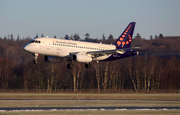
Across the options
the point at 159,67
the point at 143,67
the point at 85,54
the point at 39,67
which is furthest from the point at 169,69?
the point at 85,54

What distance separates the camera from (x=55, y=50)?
49.6m

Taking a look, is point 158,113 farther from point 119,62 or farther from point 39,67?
point 119,62

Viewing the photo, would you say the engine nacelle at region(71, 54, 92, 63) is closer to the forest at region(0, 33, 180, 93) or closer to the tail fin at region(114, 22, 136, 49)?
the tail fin at region(114, 22, 136, 49)

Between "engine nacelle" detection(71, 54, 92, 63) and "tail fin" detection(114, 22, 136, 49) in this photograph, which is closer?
"engine nacelle" detection(71, 54, 92, 63)

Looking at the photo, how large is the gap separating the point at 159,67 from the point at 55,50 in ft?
206

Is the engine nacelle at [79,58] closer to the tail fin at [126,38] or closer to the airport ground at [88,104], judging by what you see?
the airport ground at [88,104]

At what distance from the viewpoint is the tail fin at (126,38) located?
6306 centimetres

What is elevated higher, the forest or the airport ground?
the forest

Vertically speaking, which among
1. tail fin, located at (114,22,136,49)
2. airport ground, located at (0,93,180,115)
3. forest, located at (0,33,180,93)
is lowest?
airport ground, located at (0,93,180,115)

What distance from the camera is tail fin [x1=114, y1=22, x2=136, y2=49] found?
63062mm

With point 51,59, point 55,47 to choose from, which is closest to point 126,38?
point 51,59

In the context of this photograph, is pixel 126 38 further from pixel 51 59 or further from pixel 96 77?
pixel 96 77

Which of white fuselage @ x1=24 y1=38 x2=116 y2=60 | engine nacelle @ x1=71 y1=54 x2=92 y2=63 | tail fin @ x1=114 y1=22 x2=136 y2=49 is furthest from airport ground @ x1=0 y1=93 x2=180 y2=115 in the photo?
tail fin @ x1=114 y1=22 x2=136 y2=49

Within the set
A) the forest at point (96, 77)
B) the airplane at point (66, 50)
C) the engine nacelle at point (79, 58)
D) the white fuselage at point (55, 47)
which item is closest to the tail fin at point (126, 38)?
the airplane at point (66, 50)
